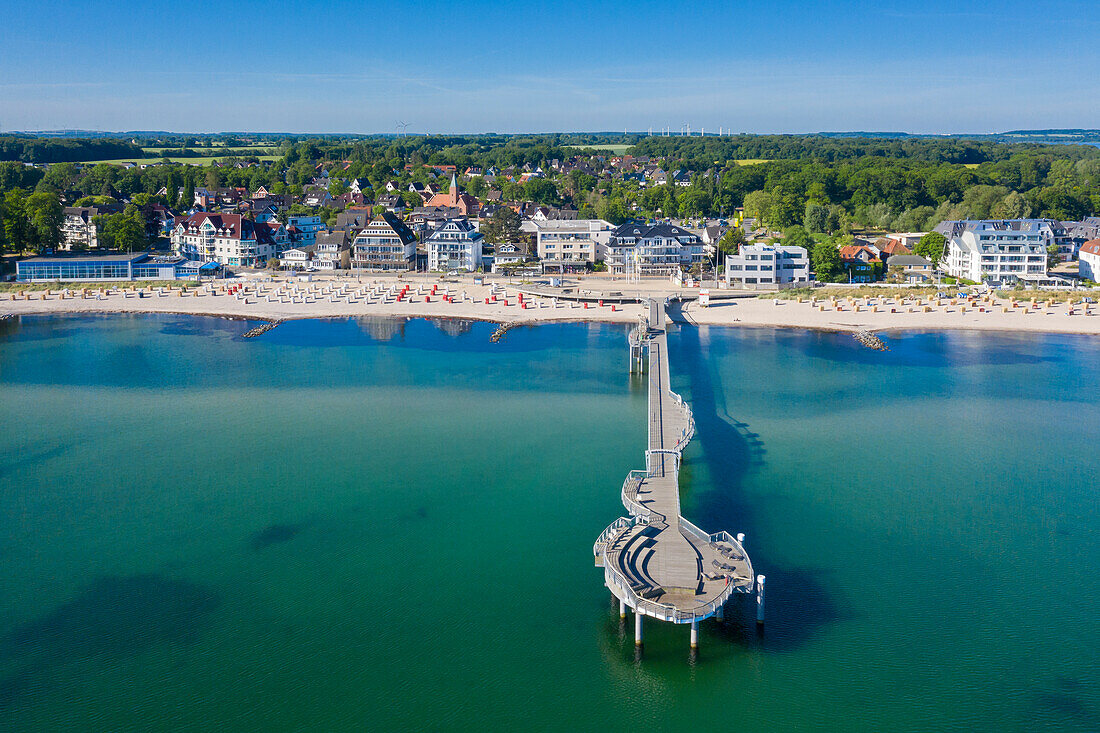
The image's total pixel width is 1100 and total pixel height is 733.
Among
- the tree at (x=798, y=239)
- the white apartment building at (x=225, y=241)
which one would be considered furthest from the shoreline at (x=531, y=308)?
the tree at (x=798, y=239)

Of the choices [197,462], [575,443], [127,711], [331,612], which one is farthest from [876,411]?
[127,711]

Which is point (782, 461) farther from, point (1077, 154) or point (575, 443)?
point (1077, 154)

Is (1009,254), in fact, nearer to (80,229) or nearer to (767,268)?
(767,268)

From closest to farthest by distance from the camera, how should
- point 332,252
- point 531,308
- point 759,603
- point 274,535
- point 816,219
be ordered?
point 759,603 → point 274,535 → point 531,308 → point 332,252 → point 816,219

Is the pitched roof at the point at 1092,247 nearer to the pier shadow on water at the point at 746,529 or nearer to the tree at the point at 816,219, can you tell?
the tree at the point at 816,219

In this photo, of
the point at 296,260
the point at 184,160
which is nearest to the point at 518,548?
the point at 296,260

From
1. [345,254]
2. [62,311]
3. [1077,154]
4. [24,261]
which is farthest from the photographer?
[1077,154]
